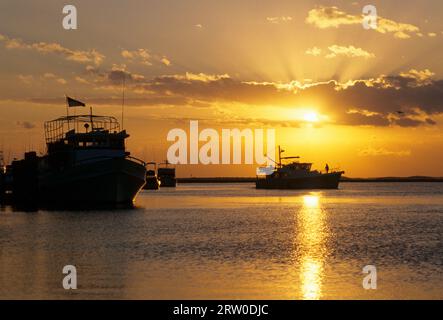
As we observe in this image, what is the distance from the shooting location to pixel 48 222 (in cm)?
6525

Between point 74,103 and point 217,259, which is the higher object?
point 74,103

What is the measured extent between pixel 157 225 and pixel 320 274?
1327 inches
